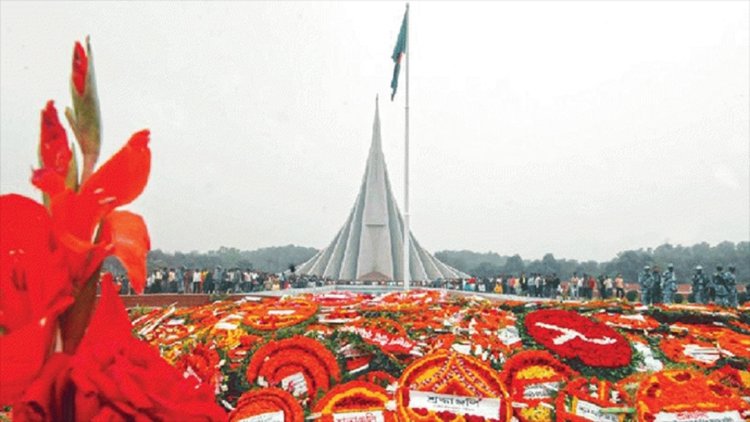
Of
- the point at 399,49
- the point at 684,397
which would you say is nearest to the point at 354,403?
the point at 684,397

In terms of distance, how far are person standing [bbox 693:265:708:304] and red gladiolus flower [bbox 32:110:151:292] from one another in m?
15.6

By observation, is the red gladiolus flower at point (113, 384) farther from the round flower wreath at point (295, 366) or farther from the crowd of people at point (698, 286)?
the crowd of people at point (698, 286)

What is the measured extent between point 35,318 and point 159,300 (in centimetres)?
1644

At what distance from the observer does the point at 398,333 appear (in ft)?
17.6

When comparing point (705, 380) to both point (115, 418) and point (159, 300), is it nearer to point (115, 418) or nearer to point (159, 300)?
point (115, 418)

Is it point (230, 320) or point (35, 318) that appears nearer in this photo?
point (35, 318)

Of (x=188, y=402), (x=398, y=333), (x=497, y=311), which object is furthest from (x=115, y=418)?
(x=497, y=311)

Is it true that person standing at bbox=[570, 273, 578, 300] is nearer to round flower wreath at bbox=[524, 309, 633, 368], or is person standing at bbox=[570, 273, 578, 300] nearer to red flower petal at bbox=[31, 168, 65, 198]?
round flower wreath at bbox=[524, 309, 633, 368]

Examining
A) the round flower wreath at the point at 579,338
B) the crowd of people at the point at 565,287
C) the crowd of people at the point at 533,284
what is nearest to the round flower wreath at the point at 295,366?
the round flower wreath at the point at 579,338

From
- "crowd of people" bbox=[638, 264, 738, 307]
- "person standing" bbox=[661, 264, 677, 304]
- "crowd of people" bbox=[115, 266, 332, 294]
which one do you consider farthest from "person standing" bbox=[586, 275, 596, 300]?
"crowd of people" bbox=[115, 266, 332, 294]

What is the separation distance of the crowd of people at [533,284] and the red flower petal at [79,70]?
14512mm

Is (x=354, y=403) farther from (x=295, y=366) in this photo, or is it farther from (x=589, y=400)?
(x=589, y=400)

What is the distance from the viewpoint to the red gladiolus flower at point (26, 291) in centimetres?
103

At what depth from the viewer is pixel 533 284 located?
22.1 metres
